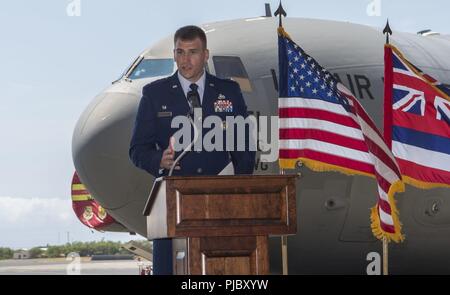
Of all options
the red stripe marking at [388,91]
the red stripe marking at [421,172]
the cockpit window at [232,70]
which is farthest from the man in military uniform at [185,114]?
the cockpit window at [232,70]

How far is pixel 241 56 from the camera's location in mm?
14180

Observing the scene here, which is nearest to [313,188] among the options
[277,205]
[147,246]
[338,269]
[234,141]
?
[338,269]

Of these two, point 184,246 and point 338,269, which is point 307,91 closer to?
point 338,269

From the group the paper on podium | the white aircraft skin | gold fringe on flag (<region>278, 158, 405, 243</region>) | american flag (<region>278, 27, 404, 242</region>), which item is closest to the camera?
the paper on podium

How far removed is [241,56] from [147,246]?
453 inches

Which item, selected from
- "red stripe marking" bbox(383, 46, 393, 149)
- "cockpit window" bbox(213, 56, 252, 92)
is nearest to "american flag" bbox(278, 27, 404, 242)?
"red stripe marking" bbox(383, 46, 393, 149)

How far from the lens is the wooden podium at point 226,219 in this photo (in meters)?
6.32

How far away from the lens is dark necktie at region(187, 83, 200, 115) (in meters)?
7.86

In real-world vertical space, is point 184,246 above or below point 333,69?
below

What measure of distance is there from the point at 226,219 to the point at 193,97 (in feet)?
5.97

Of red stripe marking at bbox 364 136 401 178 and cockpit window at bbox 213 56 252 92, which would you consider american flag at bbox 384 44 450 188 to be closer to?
red stripe marking at bbox 364 136 401 178

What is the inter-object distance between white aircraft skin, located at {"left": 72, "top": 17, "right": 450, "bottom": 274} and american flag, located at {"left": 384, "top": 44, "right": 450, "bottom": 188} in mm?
1988

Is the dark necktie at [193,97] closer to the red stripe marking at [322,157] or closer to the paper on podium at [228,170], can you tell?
the paper on podium at [228,170]

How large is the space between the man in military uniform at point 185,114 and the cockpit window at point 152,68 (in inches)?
261
